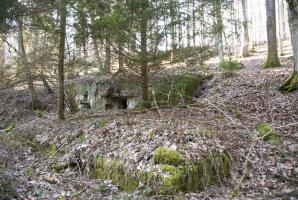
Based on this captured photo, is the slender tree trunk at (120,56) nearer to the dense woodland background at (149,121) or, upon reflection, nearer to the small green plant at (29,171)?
the dense woodland background at (149,121)

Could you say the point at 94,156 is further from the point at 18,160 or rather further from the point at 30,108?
the point at 30,108

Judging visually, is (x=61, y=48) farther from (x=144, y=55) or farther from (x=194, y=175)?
(x=194, y=175)

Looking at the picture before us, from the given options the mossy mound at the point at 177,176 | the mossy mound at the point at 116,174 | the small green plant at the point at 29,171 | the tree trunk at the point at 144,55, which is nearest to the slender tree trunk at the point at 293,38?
the mossy mound at the point at 177,176

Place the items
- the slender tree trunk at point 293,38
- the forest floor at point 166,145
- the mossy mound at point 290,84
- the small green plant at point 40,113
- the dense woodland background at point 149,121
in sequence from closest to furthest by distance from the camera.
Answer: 1. the forest floor at point 166,145
2. the dense woodland background at point 149,121
3. the slender tree trunk at point 293,38
4. the mossy mound at point 290,84
5. the small green plant at point 40,113

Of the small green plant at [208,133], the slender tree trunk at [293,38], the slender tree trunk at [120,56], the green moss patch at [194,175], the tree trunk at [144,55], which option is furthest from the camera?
the slender tree trunk at [120,56]

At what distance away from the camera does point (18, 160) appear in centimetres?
862

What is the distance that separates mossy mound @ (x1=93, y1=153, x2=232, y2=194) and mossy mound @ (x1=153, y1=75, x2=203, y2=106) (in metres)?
2.27

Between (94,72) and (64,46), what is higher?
(64,46)

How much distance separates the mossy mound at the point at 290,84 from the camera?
33.9 ft

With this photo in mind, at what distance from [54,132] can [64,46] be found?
2655mm

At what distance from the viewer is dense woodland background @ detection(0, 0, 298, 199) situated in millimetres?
6273

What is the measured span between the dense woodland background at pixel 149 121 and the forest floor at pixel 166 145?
0.03 meters

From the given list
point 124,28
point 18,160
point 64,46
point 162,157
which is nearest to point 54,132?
point 18,160

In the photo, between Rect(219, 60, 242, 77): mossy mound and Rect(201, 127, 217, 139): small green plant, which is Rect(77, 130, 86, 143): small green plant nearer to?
Rect(201, 127, 217, 139): small green plant
